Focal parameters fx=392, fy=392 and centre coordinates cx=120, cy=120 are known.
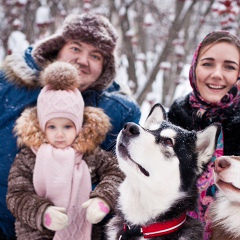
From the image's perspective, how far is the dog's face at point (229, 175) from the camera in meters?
2.01

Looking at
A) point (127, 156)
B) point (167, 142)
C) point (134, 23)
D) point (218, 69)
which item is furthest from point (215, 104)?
point (134, 23)

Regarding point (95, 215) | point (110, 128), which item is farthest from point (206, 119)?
point (95, 215)

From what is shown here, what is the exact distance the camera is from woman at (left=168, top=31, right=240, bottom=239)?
9.32ft

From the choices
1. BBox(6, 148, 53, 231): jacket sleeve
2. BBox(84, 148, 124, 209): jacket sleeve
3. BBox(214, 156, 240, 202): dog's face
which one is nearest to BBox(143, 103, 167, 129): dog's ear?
BBox(84, 148, 124, 209): jacket sleeve

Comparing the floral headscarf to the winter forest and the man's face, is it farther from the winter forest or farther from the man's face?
the winter forest

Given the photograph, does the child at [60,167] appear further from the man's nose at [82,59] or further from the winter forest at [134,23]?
the winter forest at [134,23]

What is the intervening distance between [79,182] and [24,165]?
408 millimetres

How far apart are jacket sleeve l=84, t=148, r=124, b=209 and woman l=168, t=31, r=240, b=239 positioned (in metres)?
0.61

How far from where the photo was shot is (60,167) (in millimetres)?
2646

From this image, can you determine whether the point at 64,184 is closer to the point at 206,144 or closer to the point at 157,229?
the point at 157,229

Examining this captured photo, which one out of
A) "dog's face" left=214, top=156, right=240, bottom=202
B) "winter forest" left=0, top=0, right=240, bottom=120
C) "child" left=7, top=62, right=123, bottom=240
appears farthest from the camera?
"winter forest" left=0, top=0, right=240, bottom=120

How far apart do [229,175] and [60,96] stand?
133 centimetres

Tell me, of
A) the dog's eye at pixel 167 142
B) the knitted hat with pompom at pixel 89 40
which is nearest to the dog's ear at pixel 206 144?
the dog's eye at pixel 167 142

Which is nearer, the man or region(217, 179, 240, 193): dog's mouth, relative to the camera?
region(217, 179, 240, 193): dog's mouth
